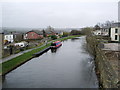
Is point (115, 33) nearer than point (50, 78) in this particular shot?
No

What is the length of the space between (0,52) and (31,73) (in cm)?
543

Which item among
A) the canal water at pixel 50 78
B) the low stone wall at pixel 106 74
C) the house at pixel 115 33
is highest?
the house at pixel 115 33

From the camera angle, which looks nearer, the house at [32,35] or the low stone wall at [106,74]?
the low stone wall at [106,74]

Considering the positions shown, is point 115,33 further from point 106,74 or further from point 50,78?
point 106,74

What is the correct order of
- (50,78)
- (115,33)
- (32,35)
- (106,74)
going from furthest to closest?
(32,35) < (115,33) < (50,78) < (106,74)

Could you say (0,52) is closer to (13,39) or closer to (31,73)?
(31,73)

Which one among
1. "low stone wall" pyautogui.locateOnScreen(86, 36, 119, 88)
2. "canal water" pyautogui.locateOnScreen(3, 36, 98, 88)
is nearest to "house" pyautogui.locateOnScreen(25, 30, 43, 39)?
"canal water" pyautogui.locateOnScreen(3, 36, 98, 88)

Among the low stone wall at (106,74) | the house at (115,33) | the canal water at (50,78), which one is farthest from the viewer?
the house at (115,33)

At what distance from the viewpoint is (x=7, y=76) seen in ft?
39.0

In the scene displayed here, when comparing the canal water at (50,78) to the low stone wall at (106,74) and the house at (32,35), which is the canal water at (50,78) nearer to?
the low stone wall at (106,74)

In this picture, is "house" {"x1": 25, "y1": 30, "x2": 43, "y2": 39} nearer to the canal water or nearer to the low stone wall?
the canal water

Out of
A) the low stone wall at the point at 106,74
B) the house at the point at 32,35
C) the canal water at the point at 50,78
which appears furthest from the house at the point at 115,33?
the house at the point at 32,35

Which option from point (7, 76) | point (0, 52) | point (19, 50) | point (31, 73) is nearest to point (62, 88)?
point (31, 73)

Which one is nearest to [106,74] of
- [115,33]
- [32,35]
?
[115,33]
